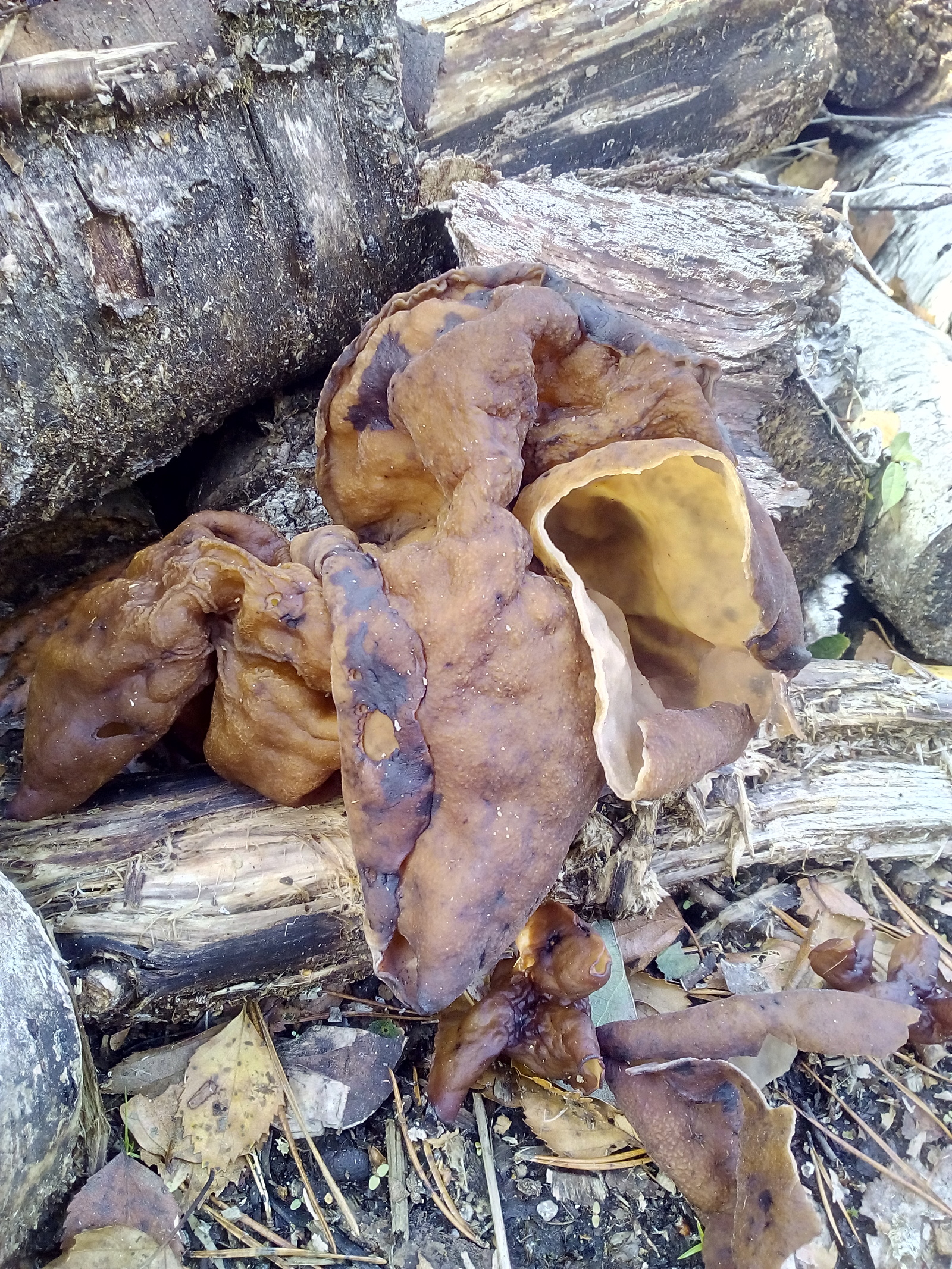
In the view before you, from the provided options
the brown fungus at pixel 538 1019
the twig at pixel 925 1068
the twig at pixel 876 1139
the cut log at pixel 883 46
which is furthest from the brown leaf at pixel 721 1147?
the cut log at pixel 883 46

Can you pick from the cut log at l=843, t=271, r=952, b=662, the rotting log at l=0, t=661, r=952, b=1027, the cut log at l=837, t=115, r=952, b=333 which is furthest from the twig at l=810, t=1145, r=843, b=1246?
the cut log at l=837, t=115, r=952, b=333

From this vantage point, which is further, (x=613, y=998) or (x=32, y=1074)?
(x=613, y=998)

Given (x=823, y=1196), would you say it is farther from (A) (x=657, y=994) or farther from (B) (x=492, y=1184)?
(B) (x=492, y=1184)

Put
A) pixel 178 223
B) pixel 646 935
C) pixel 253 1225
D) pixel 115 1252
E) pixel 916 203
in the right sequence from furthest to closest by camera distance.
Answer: pixel 916 203
pixel 646 935
pixel 253 1225
pixel 178 223
pixel 115 1252

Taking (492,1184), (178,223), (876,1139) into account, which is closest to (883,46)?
(178,223)

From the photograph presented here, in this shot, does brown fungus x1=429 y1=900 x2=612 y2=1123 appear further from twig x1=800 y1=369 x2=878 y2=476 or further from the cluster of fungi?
twig x1=800 y1=369 x2=878 y2=476

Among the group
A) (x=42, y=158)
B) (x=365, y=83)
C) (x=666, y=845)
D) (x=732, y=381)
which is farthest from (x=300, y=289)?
(x=666, y=845)

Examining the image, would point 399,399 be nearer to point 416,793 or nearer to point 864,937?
point 416,793
